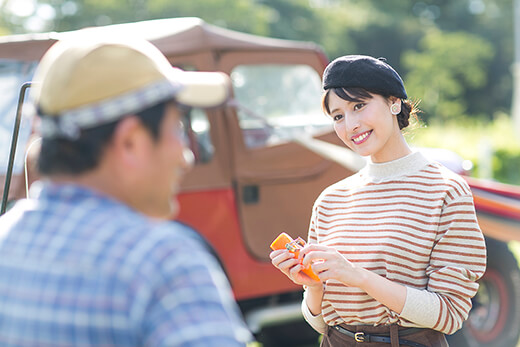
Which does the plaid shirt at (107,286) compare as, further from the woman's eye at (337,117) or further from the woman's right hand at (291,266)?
the woman's eye at (337,117)

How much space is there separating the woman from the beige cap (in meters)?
0.86

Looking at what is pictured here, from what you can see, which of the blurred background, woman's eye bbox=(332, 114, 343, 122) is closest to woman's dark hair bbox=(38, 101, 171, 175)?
woman's eye bbox=(332, 114, 343, 122)

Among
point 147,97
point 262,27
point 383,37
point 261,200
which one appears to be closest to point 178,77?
point 147,97

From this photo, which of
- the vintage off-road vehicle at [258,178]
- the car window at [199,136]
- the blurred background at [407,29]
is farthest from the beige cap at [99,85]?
the blurred background at [407,29]

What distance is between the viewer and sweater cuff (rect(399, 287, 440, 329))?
178cm

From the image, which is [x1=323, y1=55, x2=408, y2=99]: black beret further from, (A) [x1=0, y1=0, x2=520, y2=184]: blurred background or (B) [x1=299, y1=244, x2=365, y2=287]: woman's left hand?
(A) [x1=0, y1=0, x2=520, y2=184]: blurred background

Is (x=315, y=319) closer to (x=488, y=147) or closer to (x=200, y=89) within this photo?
(x=200, y=89)

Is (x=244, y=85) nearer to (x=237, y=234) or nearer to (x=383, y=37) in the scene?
(x=237, y=234)

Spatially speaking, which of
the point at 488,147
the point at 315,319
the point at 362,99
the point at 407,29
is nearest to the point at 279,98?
the point at 362,99

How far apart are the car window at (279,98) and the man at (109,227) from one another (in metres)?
3.45

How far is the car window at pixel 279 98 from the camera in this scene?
4.55m

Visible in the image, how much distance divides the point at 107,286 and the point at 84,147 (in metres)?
0.22

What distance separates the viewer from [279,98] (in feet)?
16.0

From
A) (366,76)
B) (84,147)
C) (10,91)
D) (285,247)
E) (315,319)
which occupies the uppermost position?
(84,147)
